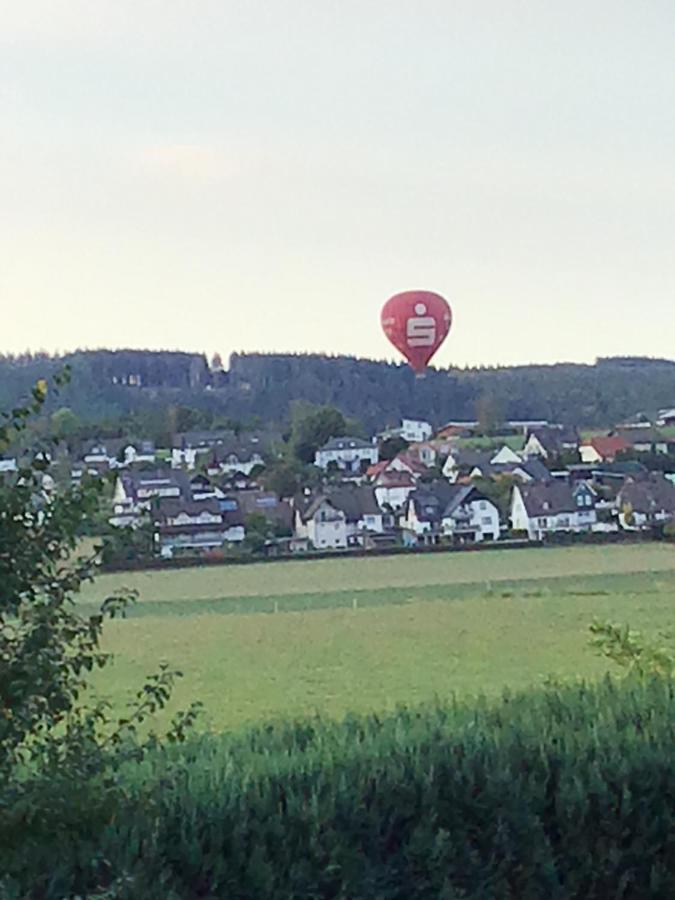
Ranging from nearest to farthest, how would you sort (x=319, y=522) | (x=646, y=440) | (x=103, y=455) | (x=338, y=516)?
(x=103, y=455), (x=319, y=522), (x=338, y=516), (x=646, y=440)

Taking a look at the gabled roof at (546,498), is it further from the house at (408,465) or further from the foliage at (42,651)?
the foliage at (42,651)

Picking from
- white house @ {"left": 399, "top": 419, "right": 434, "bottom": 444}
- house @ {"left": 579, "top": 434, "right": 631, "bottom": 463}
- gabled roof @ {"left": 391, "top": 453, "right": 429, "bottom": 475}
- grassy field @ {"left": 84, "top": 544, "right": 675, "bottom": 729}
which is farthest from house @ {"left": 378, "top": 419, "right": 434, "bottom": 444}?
house @ {"left": 579, "top": 434, "right": 631, "bottom": 463}

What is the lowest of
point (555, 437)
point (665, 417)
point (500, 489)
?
point (500, 489)

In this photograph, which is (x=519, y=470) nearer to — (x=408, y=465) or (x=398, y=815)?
(x=408, y=465)

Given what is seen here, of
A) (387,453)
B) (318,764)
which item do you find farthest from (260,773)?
(387,453)

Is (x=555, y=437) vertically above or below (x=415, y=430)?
below

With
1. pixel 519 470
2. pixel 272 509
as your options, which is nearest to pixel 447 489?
pixel 519 470
